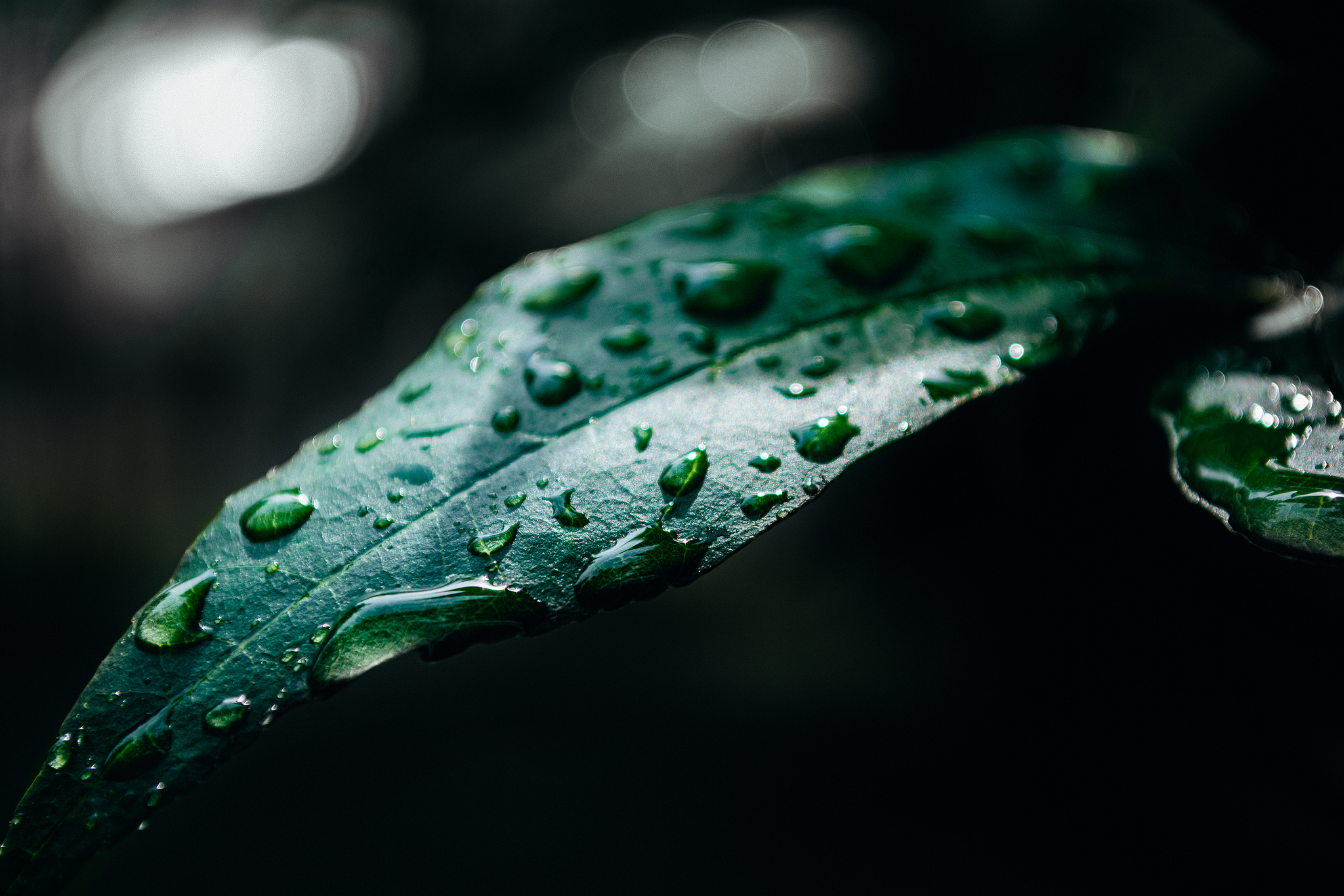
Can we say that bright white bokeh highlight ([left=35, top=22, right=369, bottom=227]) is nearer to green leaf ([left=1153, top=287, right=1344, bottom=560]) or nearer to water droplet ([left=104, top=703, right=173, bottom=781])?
water droplet ([left=104, top=703, right=173, bottom=781])

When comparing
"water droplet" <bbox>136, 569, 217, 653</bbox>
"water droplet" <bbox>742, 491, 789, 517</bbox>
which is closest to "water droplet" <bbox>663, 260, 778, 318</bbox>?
"water droplet" <bbox>742, 491, 789, 517</bbox>

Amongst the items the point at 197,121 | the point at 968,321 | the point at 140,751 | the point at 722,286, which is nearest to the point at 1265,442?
the point at 968,321

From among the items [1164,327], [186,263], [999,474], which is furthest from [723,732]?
[186,263]

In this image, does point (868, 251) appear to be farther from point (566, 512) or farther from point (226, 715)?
point (226, 715)

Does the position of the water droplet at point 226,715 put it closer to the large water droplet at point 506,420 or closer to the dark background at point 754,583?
the large water droplet at point 506,420

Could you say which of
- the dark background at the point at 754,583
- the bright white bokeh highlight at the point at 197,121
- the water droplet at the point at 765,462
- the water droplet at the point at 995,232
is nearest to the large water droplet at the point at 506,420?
the water droplet at the point at 765,462

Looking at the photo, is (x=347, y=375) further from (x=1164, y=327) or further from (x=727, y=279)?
(x=1164, y=327)
